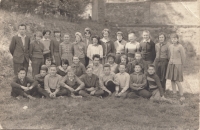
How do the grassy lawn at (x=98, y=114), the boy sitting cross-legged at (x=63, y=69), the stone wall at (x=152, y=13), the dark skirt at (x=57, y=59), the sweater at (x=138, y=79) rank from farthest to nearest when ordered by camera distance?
the stone wall at (x=152, y=13) → the dark skirt at (x=57, y=59) → the boy sitting cross-legged at (x=63, y=69) → the sweater at (x=138, y=79) → the grassy lawn at (x=98, y=114)

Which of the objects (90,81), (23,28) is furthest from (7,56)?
(90,81)

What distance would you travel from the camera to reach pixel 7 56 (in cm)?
940

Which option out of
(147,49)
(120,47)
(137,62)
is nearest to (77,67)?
(120,47)

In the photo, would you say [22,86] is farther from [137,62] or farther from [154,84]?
[154,84]

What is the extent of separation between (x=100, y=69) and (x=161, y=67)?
1381 mm

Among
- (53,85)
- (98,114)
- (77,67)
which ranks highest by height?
(77,67)

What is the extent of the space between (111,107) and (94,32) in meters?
8.09

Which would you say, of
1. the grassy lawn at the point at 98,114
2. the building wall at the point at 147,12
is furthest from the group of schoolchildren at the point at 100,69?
the building wall at the point at 147,12

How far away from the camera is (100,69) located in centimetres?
673

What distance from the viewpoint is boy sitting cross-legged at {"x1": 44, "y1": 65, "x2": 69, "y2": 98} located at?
614 cm

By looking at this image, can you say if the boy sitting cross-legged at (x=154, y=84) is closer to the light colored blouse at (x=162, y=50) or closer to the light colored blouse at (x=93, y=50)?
the light colored blouse at (x=162, y=50)

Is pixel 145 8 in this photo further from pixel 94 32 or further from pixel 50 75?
pixel 50 75

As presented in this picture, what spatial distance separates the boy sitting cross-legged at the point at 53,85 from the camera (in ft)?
20.2

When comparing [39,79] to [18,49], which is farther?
[18,49]
